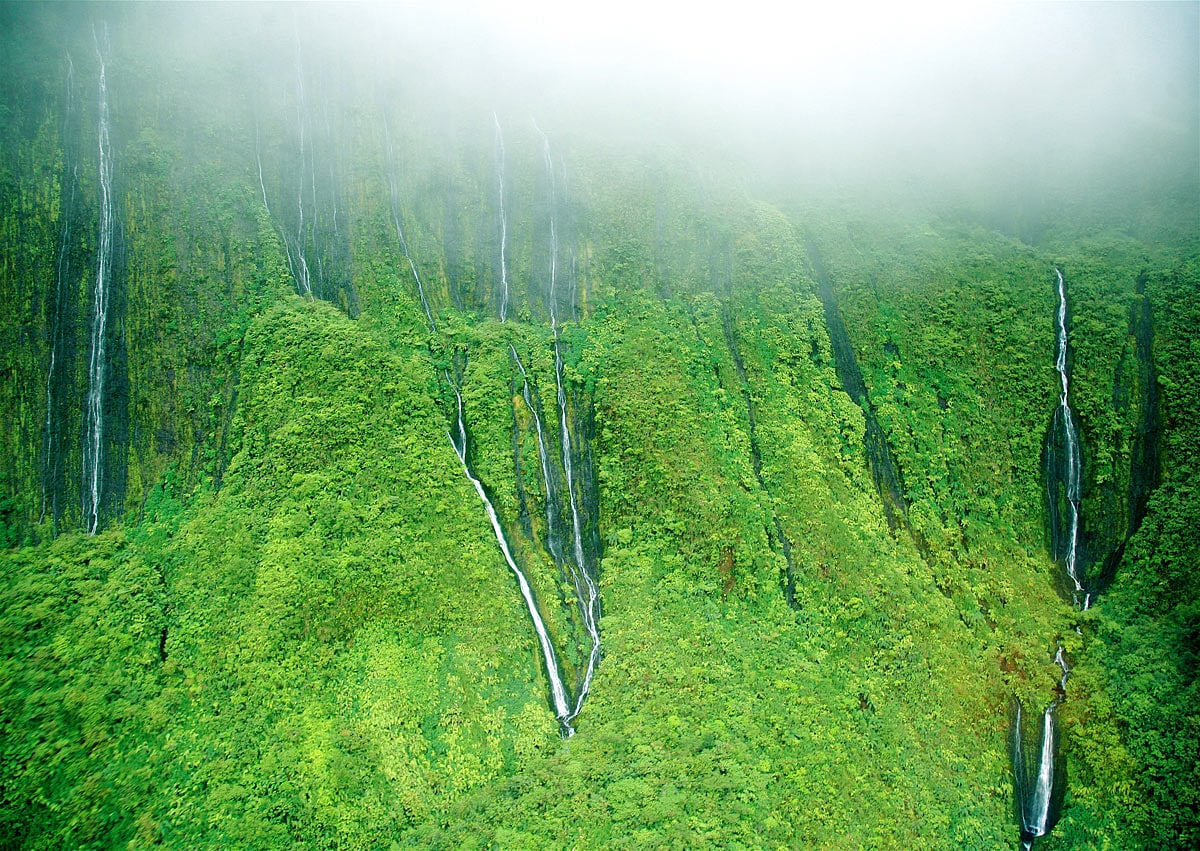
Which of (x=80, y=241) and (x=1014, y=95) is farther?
(x=1014, y=95)

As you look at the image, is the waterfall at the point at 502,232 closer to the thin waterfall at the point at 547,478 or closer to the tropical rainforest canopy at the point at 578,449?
the tropical rainforest canopy at the point at 578,449

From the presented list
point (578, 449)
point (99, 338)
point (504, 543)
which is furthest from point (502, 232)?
point (99, 338)

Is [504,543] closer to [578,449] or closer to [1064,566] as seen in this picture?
[578,449]

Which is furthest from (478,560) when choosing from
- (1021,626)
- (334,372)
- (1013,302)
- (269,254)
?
(1013,302)

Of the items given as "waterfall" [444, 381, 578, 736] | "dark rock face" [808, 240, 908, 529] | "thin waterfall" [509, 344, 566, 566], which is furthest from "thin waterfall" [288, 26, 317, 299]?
"dark rock face" [808, 240, 908, 529]

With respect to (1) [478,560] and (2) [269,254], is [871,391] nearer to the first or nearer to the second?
(1) [478,560]

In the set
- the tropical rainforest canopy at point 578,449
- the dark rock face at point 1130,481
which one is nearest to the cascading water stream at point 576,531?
the tropical rainforest canopy at point 578,449
